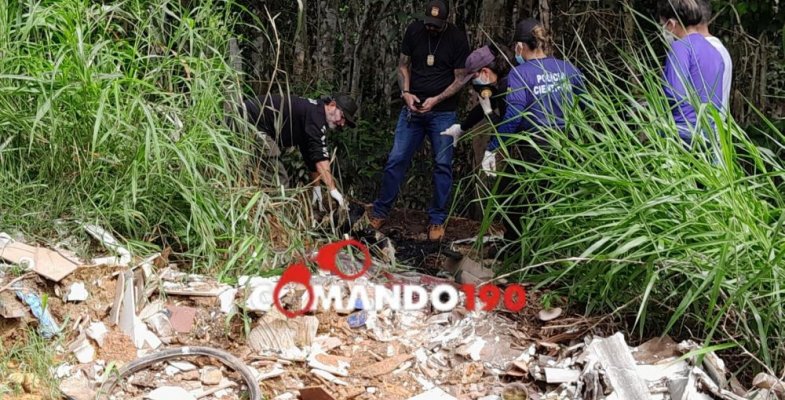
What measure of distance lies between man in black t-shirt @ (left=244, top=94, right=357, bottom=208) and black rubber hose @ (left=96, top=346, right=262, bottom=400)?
2026 mm

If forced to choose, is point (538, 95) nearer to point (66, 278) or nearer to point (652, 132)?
point (652, 132)

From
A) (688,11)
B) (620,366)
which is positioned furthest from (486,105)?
(620,366)

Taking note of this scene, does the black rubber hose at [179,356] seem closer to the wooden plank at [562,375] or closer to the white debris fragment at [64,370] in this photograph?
the white debris fragment at [64,370]

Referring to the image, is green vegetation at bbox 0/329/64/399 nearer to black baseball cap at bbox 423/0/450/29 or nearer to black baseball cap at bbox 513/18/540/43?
black baseball cap at bbox 513/18/540/43

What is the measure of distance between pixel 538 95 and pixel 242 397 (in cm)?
239

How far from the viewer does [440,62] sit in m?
6.61

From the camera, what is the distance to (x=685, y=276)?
3488mm

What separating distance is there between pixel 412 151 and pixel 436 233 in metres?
0.68

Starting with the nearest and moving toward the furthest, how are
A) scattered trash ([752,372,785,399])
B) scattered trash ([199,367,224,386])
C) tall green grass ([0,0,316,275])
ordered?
scattered trash ([752,372,785,399]) < scattered trash ([199,367,224,386]) < tall green grass ([0,0,316,275])

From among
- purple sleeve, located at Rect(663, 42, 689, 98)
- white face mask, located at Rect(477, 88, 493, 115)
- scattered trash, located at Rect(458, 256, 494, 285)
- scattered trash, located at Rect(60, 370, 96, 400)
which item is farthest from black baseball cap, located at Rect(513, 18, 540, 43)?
scattered trash, located at Rect(60, 370, 96, 400)

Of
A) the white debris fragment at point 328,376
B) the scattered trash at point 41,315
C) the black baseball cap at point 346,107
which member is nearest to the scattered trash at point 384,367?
the white debris fragment at point 328,376

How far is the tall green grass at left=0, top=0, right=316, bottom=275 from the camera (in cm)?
430

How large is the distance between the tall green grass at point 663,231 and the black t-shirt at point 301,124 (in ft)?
6.68

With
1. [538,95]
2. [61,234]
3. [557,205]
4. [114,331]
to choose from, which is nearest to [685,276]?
[557,205]
